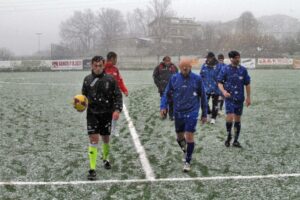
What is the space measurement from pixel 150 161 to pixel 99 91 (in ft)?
6.02

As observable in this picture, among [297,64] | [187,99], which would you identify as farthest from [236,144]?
[297,64]

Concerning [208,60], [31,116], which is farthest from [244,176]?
[31,116]

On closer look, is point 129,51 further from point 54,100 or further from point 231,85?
point 231,85

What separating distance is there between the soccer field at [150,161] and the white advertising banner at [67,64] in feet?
117

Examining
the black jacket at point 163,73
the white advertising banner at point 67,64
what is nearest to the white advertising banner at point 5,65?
the white advertising banner at point 67,64

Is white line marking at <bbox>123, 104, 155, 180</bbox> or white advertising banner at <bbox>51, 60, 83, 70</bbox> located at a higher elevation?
white advertising banner at <bbox>51, 60, 83, 70</bbox>

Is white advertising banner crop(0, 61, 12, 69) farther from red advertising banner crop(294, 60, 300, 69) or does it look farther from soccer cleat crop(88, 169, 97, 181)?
soccer cleat crop(88, 169, 97, 181)

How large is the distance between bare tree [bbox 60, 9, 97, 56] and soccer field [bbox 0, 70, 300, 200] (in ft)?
358

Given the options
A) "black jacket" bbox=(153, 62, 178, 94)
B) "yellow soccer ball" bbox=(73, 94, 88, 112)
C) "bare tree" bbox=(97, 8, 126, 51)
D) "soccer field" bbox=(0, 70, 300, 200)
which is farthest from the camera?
"bare tree" bbox=(97, 8, 126, 51)

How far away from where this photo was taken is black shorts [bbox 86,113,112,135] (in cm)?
672

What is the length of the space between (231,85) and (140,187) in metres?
3.36

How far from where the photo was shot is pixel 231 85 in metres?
8.51

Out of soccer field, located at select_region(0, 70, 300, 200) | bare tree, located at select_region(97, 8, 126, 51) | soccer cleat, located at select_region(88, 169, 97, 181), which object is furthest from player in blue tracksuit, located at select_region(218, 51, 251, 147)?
bare tree, located at select_region(97, 8, 126, 51)

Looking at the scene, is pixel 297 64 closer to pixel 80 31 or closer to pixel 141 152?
pixel 141 152
